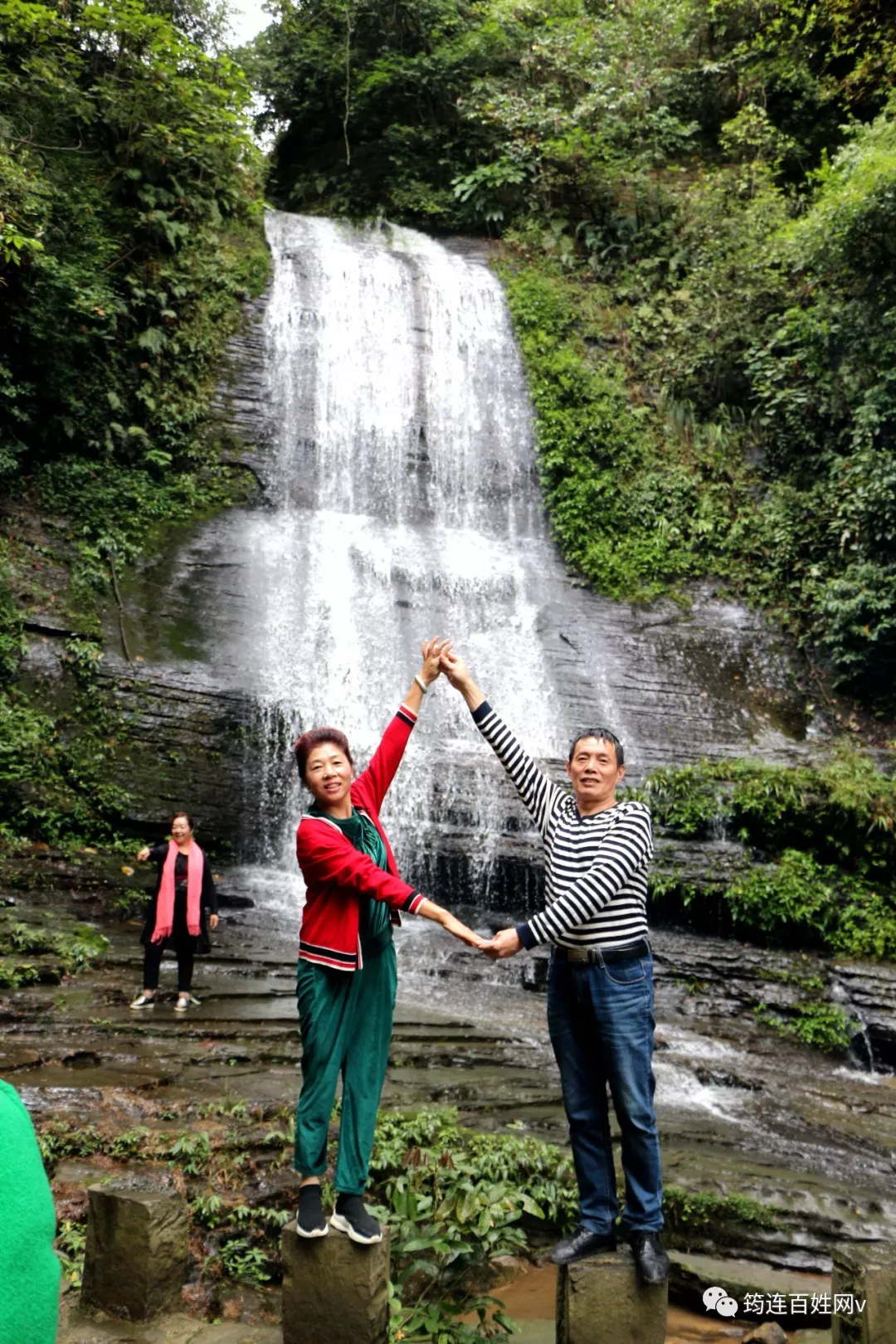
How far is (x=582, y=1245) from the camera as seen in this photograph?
2875 millimetres

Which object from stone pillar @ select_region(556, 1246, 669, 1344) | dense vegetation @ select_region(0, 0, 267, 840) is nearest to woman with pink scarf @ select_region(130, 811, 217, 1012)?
dense vegetation @ select_region(0, 0, 267, 840)

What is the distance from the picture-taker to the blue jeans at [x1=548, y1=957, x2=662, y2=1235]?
115 inches

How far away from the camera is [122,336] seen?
13664 mm

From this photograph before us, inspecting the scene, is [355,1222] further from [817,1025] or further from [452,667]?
[817,1025]

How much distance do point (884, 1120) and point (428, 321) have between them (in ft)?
45.8

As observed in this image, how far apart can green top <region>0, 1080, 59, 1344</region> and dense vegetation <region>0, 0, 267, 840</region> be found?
887 centimetres

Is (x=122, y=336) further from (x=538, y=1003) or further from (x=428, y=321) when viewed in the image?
(x=538, y=1003)

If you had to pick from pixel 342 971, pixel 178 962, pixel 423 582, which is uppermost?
pixel 423 582

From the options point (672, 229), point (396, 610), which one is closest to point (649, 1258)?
point (396, 610)

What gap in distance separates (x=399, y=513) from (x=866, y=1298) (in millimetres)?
12617


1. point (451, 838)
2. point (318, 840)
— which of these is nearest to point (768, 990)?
point (451, 838)

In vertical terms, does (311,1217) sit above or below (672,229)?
below

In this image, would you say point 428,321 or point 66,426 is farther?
point 428,321

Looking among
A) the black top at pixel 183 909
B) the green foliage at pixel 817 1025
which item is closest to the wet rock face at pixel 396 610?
the green foliage at pixel 817 1025
